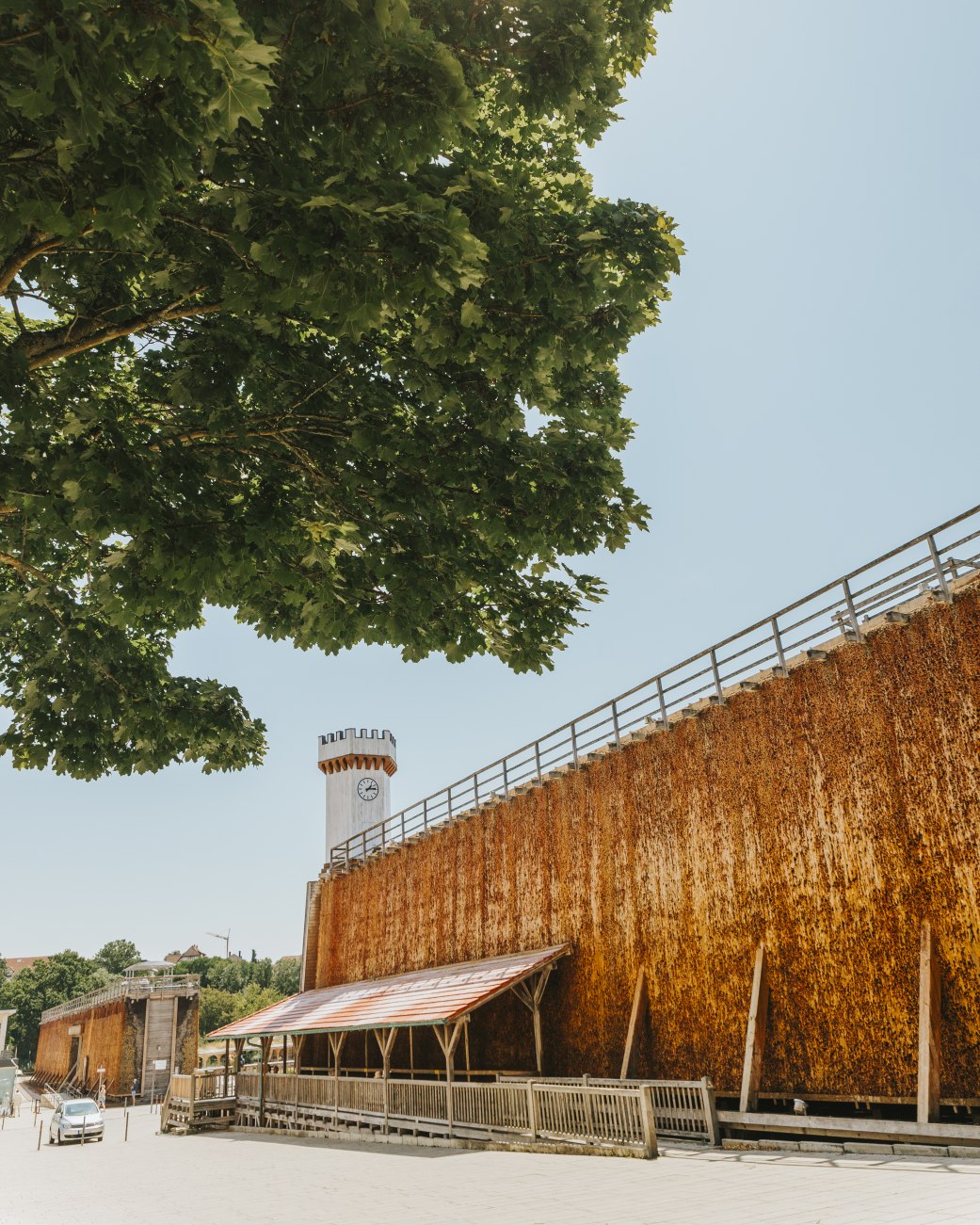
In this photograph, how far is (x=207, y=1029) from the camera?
3226 inches

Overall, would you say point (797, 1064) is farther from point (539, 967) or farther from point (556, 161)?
point (556, 161)

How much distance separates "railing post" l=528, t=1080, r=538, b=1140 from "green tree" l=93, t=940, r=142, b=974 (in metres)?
112

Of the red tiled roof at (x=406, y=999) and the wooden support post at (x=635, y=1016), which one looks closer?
the wooden support post at (x=635, y=1016)

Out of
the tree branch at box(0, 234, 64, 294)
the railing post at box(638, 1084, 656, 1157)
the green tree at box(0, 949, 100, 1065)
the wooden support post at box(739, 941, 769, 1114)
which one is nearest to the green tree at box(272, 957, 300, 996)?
the green tree at box(0, 949, 100, 1065)

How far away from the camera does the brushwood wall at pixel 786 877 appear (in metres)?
12.4

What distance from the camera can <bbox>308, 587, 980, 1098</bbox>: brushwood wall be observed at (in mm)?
12406

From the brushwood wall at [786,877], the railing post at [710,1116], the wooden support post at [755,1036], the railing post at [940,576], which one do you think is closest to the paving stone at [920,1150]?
the brushwood wall at [786,877]

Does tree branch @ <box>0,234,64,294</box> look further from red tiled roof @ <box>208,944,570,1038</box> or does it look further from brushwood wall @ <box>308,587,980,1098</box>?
red tiled roof @ <box>208,944,570,1038</box>

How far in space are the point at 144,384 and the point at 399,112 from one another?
3747 millimetres

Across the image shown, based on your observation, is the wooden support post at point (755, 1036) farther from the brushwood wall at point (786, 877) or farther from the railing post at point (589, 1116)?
the railing post at point (589, 1116)

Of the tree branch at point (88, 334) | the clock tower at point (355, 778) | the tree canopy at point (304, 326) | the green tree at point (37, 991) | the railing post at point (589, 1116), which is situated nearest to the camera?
the tree canopy at point (304, 326)

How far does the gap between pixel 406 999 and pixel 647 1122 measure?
32.0ft

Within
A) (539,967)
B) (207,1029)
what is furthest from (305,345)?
(207,1029)

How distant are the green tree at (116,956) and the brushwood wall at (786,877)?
107049 mm
